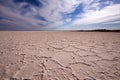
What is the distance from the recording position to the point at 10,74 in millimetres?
1167

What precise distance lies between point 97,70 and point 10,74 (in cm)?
132

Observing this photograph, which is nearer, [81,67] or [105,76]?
[105,76]

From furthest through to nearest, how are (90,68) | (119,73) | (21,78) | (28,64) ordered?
Result: (28,64), (90,68), (119,73), (21,78)

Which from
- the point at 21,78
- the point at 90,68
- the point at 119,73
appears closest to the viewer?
the point at 21,78

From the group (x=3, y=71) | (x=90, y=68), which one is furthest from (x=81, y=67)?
(x=3, y=71)

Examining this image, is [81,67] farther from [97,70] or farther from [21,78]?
[21,78]

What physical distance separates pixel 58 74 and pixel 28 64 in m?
0.62

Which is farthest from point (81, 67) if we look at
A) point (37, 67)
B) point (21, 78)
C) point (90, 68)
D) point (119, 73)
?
point (21, 78)

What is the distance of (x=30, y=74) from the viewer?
1187 millimetres

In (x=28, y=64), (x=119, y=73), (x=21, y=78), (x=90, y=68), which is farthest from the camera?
(x=28, y=64)

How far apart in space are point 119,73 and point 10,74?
161cm

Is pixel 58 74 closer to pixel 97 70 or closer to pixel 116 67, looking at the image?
pixel 97 70

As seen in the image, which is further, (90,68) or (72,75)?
(90,68)

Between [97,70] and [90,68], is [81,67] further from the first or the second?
[97,70]
